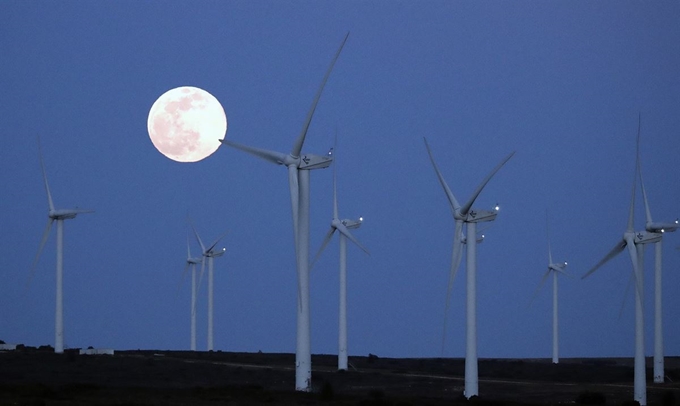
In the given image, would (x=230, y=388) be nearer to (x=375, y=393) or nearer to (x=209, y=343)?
(x=375, y=393)

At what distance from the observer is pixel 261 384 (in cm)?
9256

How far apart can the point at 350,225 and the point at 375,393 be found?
39042mm

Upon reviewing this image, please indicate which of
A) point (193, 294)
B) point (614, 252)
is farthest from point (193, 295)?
point (614, 252)

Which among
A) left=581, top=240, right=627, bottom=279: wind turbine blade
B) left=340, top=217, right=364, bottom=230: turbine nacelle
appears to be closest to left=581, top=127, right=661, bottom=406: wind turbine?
left=581, top=240, right=627, bottom=279: wind turbine blade

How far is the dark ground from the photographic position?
222ft

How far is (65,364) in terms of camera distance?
352ft

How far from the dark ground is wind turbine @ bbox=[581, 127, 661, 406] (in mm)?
1660

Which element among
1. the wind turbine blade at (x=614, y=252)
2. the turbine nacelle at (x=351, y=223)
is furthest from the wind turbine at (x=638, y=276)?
the turbine nacelle at (x=351, y=223)

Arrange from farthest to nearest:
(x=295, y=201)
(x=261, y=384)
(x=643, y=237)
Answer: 1. (x=261, y=384)
2. (x=643, y=237)
3. (x=295, y=201)

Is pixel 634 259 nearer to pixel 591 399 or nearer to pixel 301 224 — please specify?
pixel 591 399

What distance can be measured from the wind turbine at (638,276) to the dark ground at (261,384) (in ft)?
5.45

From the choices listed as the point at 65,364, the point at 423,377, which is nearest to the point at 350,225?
the point at 423,377

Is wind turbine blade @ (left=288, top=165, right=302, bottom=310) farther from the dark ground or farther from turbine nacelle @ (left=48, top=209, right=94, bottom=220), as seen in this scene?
turbine nacelle @ (left=48, top=209, right=94, bottom=220)

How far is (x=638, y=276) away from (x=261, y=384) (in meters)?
31.4
